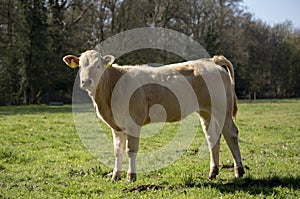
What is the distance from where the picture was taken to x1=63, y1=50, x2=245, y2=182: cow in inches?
267

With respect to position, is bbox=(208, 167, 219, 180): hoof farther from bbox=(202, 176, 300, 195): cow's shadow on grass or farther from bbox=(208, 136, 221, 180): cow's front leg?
bbox=(202, 176, 300, 195): cow's shadow on grass

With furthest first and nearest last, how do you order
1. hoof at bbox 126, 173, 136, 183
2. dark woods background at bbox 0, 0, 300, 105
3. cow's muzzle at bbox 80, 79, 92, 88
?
dark woods background at bbox 0, 0, 300, 105 → hoof at bbox 126, 173, 136, 183 → cow's muzzle at bbox 80, 79, 92, 88

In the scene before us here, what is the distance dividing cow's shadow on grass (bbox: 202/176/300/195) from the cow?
416 mm

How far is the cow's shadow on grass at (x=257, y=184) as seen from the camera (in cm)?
597

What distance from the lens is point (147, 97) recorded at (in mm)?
6945

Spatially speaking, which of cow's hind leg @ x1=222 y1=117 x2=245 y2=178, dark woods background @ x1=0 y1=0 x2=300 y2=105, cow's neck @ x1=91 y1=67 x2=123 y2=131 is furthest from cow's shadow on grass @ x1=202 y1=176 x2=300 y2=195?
dark woods background @ x1=0 y1=0 x2=300 y2=105

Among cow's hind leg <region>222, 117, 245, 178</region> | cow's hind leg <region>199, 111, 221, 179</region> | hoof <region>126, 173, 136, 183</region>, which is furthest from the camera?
cow's hind leg <region>199, 111, 221, 179</region>

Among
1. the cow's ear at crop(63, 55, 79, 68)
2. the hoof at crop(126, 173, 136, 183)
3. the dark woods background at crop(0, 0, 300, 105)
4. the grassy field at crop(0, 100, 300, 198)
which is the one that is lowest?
the grassy field at crop(0, 100, 300, 198)

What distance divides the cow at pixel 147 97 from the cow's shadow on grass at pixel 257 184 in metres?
0.42

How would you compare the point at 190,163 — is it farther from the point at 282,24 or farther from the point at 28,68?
the point at 282,24

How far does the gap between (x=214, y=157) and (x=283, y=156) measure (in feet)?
10.0

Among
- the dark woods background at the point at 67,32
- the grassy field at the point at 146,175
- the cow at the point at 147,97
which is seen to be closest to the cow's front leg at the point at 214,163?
the cow at the point at 147,97

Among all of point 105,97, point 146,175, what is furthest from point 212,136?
point 105,97

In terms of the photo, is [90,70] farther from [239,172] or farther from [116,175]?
[239,172]
